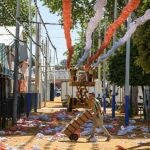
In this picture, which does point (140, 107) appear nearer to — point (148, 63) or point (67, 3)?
point (148, 63)

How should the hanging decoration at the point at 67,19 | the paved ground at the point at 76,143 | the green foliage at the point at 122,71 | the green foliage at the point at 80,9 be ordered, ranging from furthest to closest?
1. the green foliage at the point at 80,9
2. the green foliage at the point at 122,71
3. the paved ground at the point at 76,143
4. the hanging decoration at the point at 67,19

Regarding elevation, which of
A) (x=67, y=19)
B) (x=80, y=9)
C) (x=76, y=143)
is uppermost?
(x=80, y=9)

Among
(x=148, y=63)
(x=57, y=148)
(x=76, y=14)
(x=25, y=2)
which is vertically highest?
(x=25, y=2)

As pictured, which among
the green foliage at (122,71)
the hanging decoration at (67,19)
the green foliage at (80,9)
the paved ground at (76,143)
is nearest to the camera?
the hanging decoration at (67,19)

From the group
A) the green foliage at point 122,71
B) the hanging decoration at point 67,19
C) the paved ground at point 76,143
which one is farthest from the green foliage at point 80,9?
the hanging decoration at point 67,19

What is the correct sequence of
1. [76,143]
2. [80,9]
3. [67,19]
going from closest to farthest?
[67,19], [76,143], [80,9]

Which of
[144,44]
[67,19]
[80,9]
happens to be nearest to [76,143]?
[144,44]

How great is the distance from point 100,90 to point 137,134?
123 feet

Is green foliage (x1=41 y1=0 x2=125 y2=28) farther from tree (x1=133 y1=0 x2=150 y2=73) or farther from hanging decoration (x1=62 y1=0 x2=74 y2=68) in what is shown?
hanging decoration (x1=62 y1=0 x2=74 y2=68)

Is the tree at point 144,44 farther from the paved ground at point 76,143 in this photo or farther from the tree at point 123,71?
the tree at point 123,71

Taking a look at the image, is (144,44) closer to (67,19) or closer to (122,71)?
(67,19)

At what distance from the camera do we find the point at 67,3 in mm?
8219

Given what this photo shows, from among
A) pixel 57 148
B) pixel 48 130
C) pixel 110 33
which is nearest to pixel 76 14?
pixel 48 130

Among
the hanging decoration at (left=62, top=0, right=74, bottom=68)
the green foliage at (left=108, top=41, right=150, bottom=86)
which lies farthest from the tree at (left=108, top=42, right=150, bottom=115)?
the hanging decoration at (left=62, top=0, right=74, bottom=68)
